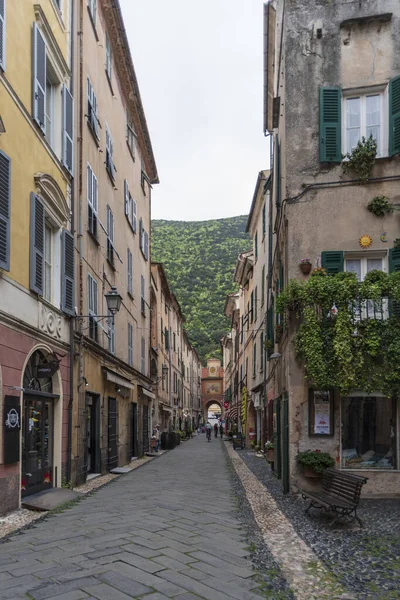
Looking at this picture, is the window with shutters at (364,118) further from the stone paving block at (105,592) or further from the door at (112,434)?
the door at (112,434)

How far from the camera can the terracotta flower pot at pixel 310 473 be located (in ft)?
36.3

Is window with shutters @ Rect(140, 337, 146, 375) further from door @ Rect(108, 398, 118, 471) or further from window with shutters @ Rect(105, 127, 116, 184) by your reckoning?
window with shutters @ Rect(105, 127, 116, 184)

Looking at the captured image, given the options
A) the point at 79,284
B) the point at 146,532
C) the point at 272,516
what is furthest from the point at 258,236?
the point at 146,532

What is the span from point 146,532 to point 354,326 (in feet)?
18.4

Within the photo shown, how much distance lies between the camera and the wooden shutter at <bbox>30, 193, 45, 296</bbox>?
1026 cm

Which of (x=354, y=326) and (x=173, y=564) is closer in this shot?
(x=173, y=564)

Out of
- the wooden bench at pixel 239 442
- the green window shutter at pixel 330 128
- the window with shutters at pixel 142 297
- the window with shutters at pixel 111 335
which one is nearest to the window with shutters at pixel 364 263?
the green window shutter at pixel 330 128

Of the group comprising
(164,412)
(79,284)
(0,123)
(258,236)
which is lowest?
(164,412)

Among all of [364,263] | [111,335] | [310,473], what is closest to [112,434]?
[111,335]

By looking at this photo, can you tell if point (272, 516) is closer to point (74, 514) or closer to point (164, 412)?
point (74, 514)

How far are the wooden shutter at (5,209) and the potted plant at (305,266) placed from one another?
5.70 m

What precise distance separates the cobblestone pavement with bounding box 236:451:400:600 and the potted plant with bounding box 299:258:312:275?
435 cm

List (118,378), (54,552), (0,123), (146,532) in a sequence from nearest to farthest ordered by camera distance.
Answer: (54,552), (146,532), (0,123), (118,378)

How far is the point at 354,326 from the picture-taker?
11156 mm
